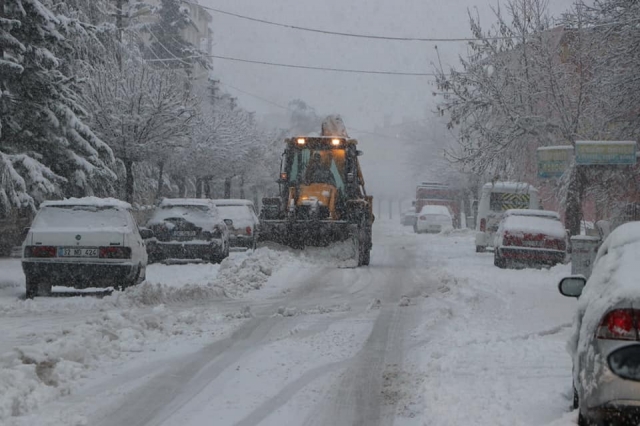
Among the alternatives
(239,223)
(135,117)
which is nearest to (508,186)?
(239,223)

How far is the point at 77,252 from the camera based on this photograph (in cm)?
1328

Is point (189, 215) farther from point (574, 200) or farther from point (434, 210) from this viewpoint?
point (434, 210)

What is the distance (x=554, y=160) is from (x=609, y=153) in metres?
3.17

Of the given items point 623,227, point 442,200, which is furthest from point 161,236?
point 442,200

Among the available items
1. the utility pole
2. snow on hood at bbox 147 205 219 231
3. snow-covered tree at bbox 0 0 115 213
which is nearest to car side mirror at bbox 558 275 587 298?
A: snow on hood at bbox 147 205 219 231

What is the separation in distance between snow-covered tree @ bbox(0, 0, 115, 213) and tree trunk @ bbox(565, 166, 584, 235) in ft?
44.3

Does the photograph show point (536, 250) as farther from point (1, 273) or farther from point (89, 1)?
point (89, 1)

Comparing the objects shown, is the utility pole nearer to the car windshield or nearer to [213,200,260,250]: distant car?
[213,200,260,250]: distant car

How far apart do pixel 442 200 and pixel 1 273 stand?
45.4m

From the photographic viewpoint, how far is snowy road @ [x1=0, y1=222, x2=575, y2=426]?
249 inches

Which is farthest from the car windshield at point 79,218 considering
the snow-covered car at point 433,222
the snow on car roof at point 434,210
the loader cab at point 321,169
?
the snow on car roof at point 434,210

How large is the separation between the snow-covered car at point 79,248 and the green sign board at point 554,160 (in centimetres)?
1273

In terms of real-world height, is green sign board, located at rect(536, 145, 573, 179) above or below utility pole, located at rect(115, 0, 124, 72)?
below

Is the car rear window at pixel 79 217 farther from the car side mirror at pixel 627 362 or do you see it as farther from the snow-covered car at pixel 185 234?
the car side mirror at pixel 627 362
